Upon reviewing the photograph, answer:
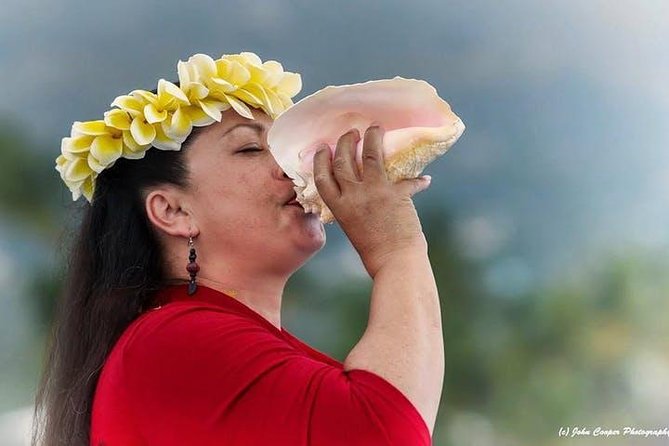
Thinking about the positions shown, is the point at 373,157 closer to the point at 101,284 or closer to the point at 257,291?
the point at 257,291

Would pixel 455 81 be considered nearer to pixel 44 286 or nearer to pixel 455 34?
pixel 455 34

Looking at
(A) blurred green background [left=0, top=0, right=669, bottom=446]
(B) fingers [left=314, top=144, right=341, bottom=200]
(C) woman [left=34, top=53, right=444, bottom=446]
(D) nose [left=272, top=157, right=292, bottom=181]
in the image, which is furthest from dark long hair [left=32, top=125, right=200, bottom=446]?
(A) blurred green background [left=0, top=0, right=669, bottom=446]

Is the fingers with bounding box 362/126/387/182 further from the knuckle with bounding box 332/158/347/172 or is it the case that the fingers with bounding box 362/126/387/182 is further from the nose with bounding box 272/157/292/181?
the nose with bounding box 272/157/292/181

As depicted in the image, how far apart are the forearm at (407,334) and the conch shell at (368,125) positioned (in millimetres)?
108

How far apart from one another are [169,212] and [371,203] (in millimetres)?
309

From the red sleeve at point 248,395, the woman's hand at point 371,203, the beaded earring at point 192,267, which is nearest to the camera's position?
the red sleeve at point 248,395

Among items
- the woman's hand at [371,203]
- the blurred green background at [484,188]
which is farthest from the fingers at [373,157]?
the blurred green background at [484,188]

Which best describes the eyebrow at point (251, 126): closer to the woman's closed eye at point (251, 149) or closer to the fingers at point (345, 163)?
the woman's closed eye at point (251, 149)

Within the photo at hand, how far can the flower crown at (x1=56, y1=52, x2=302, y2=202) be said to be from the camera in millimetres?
1039

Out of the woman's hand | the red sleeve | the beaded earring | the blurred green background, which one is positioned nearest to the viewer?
the red sleeve

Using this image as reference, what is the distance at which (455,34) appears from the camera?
212 cm

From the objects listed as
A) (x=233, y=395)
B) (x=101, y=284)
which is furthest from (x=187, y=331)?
(x=101, y=284)

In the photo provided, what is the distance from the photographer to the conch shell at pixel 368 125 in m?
0.88

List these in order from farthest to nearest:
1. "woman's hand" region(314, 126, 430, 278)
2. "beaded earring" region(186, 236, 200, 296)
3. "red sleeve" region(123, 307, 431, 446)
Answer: "beaded earring" region(186, 236, 200, 296)
"woman's hand" region(314, 126, 430, 278)
"red sleeve" region(123, 307, 431, 446)
